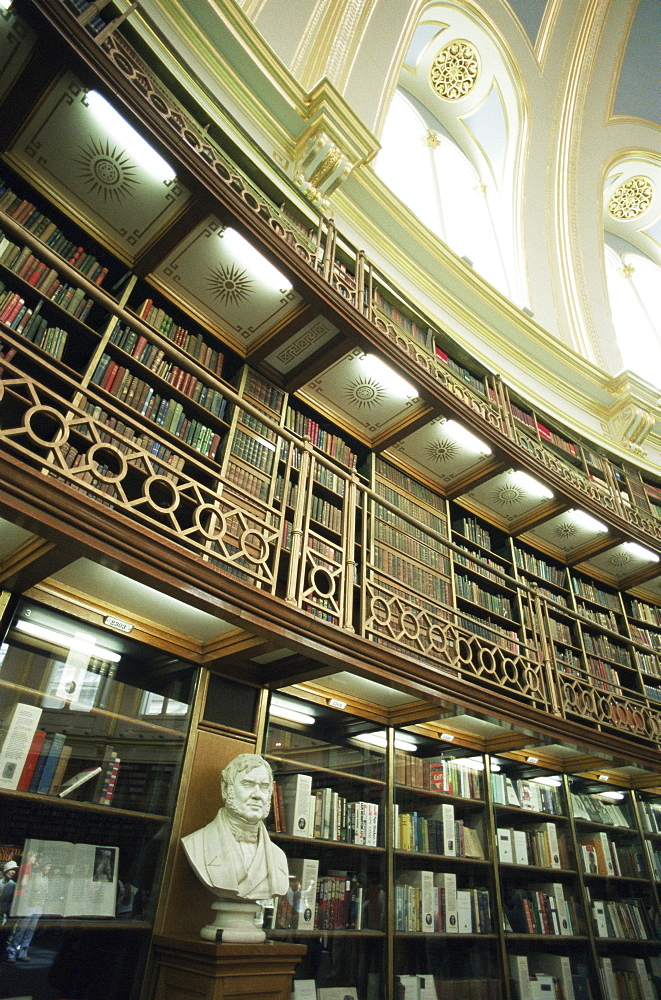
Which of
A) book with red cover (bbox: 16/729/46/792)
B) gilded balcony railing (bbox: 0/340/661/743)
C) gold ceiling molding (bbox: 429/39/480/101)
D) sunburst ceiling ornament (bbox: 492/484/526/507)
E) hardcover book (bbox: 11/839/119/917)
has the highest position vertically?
gold ceiling molding (bbox: 429/39/480/101)

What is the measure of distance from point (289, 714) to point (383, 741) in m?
0.71

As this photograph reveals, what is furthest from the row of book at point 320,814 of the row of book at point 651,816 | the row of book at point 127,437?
the row of book at point 651,816

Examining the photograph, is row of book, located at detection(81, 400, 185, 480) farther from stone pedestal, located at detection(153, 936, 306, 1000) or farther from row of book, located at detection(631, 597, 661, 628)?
row of book, located at detection(631, 597, 661, 628)

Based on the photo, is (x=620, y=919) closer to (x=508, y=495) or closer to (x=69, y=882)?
(x=508, y=495)

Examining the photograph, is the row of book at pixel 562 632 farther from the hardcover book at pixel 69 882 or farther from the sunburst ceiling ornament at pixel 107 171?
the sunburst ceiling ornament at pixel 107 171

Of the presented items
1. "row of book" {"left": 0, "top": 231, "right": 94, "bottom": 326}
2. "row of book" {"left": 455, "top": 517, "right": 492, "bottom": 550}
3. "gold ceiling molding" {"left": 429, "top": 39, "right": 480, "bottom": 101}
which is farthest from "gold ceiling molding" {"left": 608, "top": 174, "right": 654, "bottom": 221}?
"row of book" {"left": 0, "top": 231, "right": 94, "bottom": 326}

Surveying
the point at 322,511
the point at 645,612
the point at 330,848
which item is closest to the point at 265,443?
the point at 322,511

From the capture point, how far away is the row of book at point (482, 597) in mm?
4688

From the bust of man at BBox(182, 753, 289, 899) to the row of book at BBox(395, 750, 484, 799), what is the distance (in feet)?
4.06

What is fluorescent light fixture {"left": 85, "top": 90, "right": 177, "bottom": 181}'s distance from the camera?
296 cm

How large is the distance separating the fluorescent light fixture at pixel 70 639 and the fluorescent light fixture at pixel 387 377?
2.58 meters

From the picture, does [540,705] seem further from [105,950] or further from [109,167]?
[109,167]

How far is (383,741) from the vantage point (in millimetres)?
3607

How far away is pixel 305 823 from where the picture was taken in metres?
3.01
